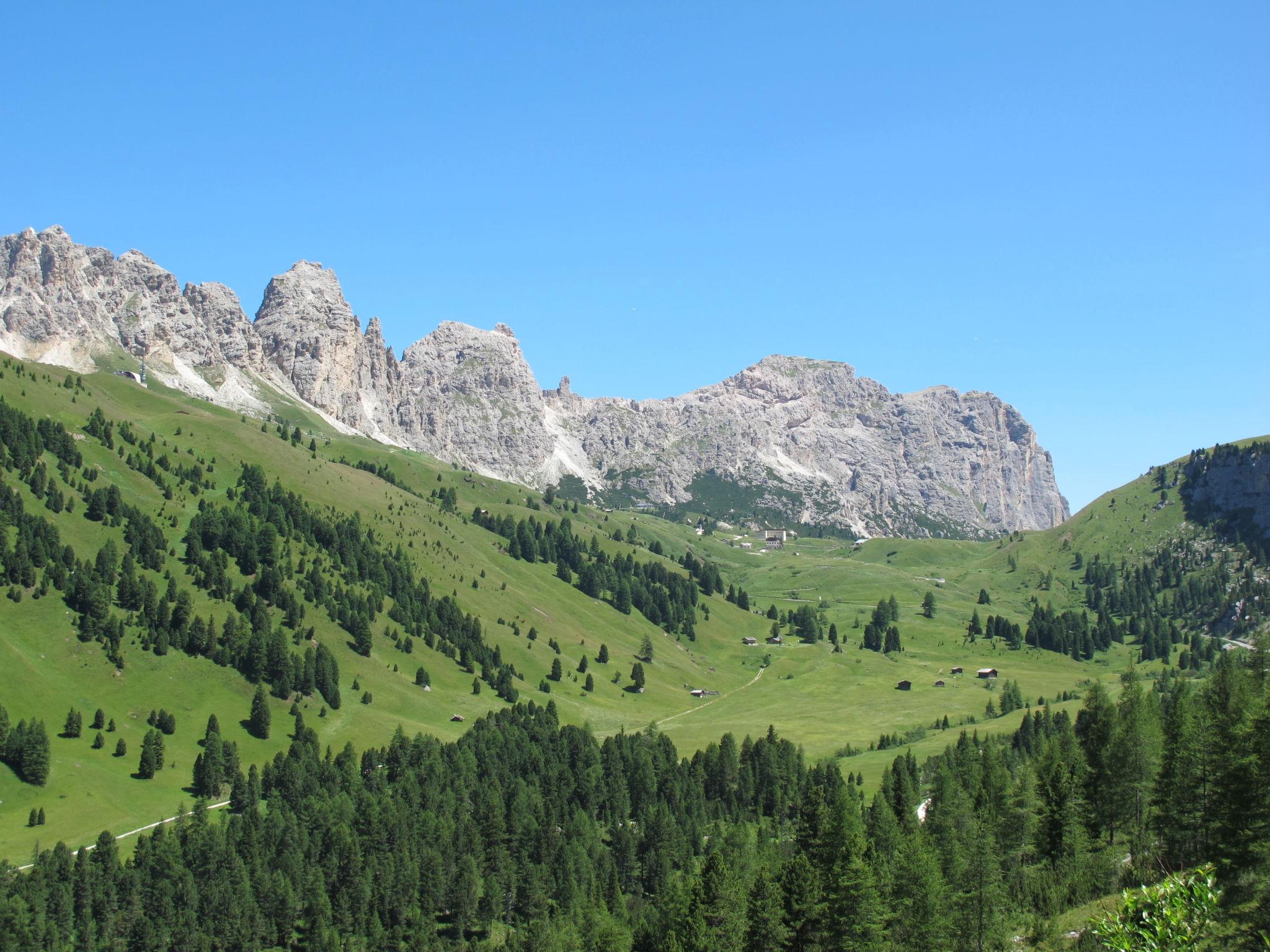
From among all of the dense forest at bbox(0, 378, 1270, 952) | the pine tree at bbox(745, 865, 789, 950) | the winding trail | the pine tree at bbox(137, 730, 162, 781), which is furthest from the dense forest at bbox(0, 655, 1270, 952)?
the pine tree at bbox(137, 730, 162, 781)

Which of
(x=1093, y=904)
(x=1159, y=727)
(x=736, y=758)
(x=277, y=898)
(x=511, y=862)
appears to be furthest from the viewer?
(x=736, y=758)

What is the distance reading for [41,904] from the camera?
118 meters

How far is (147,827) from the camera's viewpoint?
14788 cm

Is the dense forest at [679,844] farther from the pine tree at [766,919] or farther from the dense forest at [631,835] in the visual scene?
the dense forest at [631,835]

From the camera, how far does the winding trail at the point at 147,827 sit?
130 m

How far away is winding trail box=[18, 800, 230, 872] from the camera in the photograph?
130500 mm

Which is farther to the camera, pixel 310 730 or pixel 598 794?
pixel 310 730

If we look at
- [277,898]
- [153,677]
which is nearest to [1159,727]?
[277,898]

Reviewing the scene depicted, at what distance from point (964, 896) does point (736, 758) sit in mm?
108612

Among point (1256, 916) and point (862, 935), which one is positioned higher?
point (1256, 916)

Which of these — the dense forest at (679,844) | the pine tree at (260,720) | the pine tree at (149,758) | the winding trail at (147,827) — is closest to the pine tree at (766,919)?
the dense forest at (679,844)

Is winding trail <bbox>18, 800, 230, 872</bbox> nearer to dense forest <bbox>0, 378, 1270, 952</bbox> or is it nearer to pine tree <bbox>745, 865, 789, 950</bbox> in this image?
dense forest <bbox>0, 378, 1270, 952</bbox>

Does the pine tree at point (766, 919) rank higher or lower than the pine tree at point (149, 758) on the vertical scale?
higher

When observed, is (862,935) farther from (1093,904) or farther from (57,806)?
(57,806)
